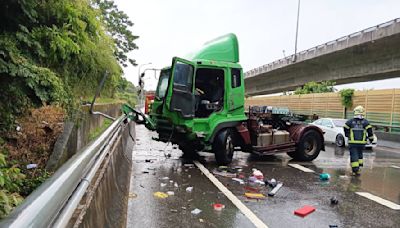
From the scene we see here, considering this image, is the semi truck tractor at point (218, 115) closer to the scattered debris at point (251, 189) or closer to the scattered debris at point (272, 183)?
the scattered debris at point (272, 183)

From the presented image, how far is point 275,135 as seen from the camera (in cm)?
1010

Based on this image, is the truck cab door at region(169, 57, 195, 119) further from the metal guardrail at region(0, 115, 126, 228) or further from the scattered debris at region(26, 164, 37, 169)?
the metal guardrail at region(0, 115, 126, 228)

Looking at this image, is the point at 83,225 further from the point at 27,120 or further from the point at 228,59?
the point at 228,59

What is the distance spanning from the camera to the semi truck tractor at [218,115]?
8.67 m

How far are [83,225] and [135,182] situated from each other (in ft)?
16.1

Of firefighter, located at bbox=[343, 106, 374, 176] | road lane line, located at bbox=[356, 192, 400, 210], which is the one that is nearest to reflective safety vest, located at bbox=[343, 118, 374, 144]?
firefighter, located at bbox=[343, 106, 374, 176]

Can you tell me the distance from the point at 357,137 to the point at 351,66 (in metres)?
19.9

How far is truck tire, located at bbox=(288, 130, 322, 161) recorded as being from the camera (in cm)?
1049

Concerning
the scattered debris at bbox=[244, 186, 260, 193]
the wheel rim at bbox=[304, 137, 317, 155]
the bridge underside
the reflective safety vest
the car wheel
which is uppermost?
the bridge underside

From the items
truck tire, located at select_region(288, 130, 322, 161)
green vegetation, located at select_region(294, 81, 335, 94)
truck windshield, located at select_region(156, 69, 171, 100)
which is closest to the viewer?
truck windshield, located at select_region(156, 69, 171, 100)

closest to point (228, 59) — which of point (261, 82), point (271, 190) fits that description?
point (271, 190)

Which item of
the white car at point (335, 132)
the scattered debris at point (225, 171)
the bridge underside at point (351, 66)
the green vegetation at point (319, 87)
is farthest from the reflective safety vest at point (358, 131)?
the green vegetation at point (319, 87)

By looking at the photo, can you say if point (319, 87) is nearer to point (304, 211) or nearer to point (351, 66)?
point (351, 66)

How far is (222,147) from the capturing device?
8977mm
